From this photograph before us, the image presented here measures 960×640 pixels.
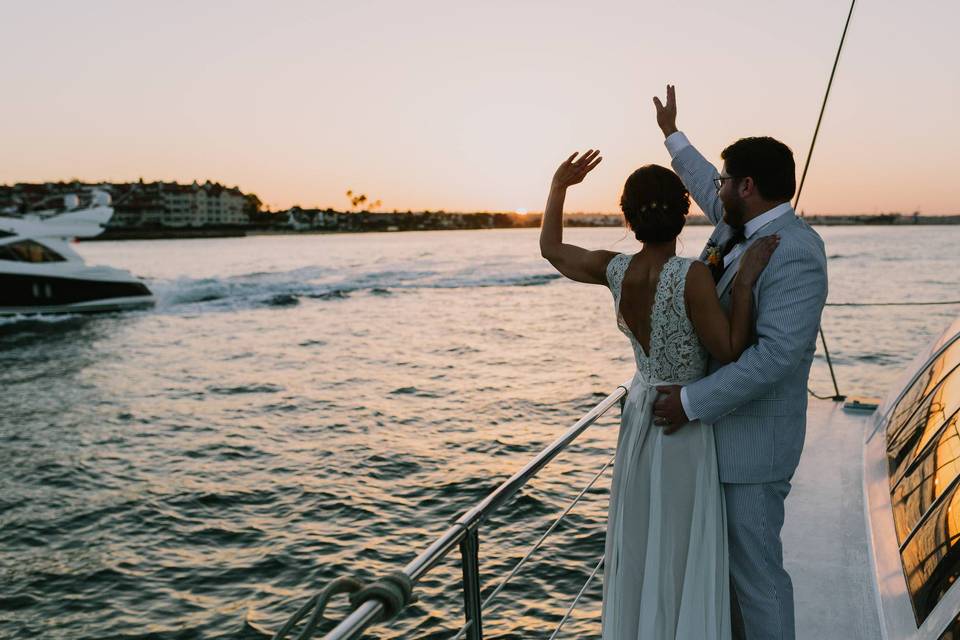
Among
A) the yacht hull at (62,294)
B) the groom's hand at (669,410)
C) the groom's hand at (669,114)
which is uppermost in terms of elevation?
the groom's hand at (669,114)

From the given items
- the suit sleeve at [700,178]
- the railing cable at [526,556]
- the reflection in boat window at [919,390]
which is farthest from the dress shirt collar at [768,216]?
the reflection in boat window at [919,390]

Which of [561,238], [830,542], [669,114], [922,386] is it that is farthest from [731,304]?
[922,386]

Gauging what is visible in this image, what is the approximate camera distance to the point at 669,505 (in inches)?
92.9

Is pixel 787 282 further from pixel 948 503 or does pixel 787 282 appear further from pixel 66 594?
pixel 66 594

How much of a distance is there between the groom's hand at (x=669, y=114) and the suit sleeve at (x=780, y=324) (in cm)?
88

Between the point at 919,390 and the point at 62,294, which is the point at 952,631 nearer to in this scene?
the point at 919,390

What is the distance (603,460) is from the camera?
504 inches

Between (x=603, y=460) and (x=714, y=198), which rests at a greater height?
(x=714, y=198)

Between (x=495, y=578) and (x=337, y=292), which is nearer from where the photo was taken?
(x=495, y=578)

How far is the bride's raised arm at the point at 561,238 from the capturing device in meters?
2.45

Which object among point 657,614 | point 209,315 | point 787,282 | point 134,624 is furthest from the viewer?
point 209,315

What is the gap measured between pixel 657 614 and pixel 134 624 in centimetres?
752

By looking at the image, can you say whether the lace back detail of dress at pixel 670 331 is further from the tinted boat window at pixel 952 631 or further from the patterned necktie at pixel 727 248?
the tinted boat window at pixel 952 631

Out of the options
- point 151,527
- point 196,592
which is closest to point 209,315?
point 151,527
